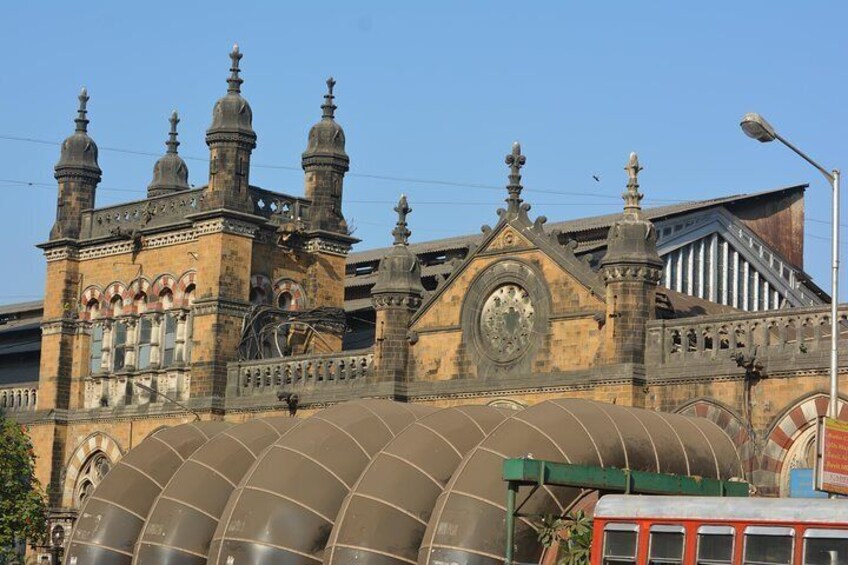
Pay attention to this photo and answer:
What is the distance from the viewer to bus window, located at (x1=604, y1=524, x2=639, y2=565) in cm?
2359

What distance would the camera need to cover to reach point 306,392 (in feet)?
158

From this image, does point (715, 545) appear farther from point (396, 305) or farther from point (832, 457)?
point (396, 305)

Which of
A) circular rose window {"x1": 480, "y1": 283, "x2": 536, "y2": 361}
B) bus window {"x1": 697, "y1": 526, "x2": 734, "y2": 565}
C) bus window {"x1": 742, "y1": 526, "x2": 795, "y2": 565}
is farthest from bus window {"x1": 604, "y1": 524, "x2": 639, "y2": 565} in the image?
circular rose window {"x1": 480, "y1": 283, "x2": 536, "y2": 361}

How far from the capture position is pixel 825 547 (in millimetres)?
21062

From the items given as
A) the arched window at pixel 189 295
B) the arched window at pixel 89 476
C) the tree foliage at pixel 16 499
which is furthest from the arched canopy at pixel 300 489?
the arched window at pixel 89 476

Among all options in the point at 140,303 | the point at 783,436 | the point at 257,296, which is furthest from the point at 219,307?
the point at 783,436

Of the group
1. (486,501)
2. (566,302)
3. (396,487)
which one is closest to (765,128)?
(486,501)

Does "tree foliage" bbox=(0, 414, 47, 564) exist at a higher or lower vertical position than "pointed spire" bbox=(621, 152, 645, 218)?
lower

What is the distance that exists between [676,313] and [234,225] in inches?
568

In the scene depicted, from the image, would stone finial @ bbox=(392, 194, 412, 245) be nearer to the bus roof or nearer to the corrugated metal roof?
the corrugated metal roof

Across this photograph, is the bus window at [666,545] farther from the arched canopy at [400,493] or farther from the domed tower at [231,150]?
the domed tower at [231,150]

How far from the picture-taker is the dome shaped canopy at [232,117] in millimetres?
50906

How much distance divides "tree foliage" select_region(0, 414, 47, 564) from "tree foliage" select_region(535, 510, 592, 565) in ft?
87.6

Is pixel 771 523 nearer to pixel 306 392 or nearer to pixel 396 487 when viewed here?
pixel 396 487
